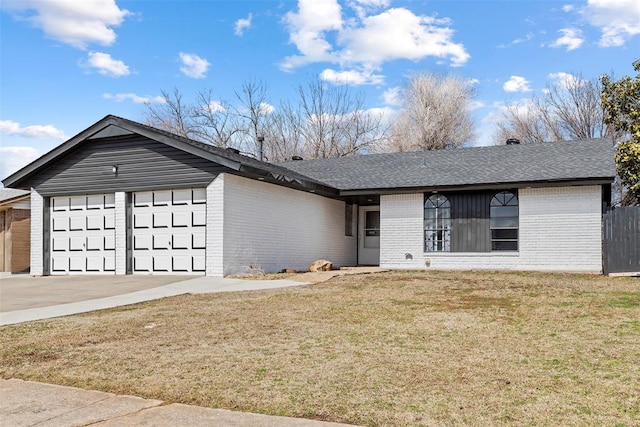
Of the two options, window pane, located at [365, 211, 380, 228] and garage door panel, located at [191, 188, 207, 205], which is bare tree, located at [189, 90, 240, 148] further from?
garage door panel, located at [191, 188, 207, 205]

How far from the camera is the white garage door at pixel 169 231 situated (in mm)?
15984

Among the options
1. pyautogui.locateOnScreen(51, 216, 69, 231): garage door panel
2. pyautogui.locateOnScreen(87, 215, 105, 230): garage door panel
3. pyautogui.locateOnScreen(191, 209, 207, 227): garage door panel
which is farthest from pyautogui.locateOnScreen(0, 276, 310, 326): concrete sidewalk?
pyautogui.locateOnScreen(51, 216, 69, 231): garage door panel

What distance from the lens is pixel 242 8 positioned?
21.7 m

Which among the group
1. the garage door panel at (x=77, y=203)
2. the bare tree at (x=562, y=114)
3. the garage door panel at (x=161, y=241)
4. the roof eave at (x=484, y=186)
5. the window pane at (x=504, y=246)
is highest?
the bare tree at (x=562, y=114)

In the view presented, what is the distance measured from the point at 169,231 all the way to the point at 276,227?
3485 mm

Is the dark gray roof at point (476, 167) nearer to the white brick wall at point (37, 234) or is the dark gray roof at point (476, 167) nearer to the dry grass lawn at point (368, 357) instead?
the dry grass lawn at point (368, 357)

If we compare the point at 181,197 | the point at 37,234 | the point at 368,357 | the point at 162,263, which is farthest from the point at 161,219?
the point at 368,357

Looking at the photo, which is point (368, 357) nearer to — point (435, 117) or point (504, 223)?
point (504, 223)

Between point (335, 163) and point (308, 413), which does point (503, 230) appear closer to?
point (335, 163)

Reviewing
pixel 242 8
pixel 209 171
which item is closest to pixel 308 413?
pixel 209 171

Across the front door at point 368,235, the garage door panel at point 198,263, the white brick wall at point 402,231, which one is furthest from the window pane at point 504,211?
the garage door panel at point 198,263

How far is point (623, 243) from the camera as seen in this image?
616 inches

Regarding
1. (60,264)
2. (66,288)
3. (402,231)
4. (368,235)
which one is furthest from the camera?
(368,235)

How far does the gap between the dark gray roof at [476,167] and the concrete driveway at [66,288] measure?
876 cm
